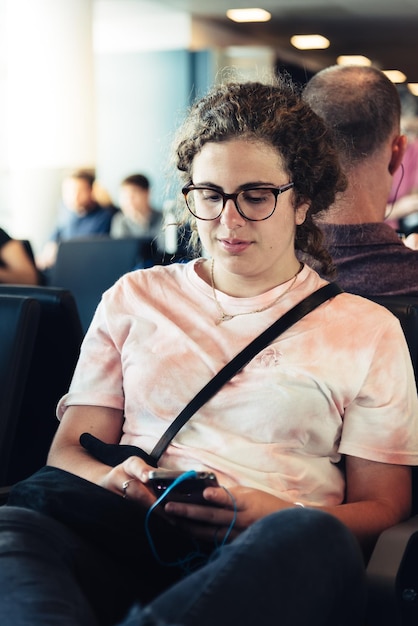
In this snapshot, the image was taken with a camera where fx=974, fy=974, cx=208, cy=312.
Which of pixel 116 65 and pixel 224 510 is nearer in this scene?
pixel 224 510

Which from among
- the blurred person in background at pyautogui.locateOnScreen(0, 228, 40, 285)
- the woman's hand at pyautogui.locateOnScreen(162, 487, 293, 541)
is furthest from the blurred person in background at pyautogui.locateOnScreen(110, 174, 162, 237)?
the woman's hand at pyautogui.locateOnScreen(162, 487, 293, 541)

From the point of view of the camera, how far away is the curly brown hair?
1.71 m

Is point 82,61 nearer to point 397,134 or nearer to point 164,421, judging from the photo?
point 397,134

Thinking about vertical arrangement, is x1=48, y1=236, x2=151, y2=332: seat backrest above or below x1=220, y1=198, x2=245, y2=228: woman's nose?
below

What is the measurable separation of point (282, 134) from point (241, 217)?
0.17m

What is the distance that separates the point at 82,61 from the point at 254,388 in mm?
8046

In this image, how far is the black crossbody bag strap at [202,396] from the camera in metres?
1.66

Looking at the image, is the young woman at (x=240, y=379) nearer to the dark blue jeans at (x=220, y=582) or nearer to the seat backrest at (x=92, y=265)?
the dark blue jeans at (x=220, y=582)

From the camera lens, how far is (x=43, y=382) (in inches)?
81.9

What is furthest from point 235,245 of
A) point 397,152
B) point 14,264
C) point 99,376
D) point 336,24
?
point 336,24

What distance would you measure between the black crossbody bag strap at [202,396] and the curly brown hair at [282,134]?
213 millimetres

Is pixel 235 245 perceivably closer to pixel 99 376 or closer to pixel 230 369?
pixel 230 369

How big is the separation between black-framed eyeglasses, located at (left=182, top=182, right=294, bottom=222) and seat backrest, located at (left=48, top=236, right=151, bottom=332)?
195cm

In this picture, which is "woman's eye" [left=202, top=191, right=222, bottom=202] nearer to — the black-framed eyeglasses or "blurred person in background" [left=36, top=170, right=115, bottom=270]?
the black-framed eyeglasses
